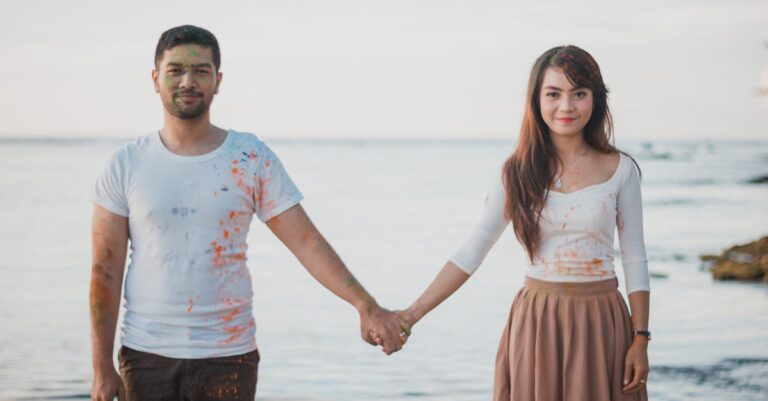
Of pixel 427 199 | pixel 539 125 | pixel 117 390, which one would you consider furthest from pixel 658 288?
pixel 427 199

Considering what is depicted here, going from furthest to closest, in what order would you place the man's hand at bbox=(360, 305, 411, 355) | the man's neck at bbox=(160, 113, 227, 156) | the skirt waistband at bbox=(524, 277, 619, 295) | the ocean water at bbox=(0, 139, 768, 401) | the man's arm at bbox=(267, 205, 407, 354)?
the ocean water at bbox=(0, 139, 768, 401) < the man's hand at bbox=(360, 305, 411, 355) < the skirt waistband at bbox=(524, 277, 619, 295) < the man's arm at bbox=(267, 205, 407, 354) < the man's neck at bbox=(160, 113, 227, 156)

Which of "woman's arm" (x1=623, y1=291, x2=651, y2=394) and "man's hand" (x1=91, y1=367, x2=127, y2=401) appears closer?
"man's hand" (x1=91, y1=367, x2=127, y2=401)

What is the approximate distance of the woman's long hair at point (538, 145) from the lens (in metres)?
3.96

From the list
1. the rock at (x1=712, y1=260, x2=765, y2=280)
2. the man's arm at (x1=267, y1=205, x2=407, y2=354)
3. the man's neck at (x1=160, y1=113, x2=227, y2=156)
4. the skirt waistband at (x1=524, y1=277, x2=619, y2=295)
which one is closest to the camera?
the man's neck at (x1=160, y1=113, x2=227, y2=156)

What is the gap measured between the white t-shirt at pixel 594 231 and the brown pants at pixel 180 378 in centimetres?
119

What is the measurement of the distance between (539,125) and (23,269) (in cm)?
1271

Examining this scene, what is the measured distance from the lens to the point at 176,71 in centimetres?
373

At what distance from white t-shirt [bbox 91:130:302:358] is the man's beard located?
13cm

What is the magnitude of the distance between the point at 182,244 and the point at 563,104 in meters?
1.47

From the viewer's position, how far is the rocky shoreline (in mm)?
15086

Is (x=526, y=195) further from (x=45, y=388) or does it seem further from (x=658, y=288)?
(x=658, y=288)

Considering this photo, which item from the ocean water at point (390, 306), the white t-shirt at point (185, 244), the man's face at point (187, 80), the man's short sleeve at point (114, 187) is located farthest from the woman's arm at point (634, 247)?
the ocean water at point (390, 306)

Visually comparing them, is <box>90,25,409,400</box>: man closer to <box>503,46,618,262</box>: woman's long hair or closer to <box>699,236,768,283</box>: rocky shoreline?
<box>503,46,618,262</box>: woman's long hair

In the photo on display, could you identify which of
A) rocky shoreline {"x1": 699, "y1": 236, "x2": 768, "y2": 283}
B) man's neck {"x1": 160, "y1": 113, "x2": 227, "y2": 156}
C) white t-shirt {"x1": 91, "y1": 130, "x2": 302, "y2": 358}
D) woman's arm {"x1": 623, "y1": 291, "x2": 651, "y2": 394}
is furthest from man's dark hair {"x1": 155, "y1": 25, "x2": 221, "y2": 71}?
rocky shoreline {"x1": 699, "y1": 236, "x2": 768, "y2": 283}
